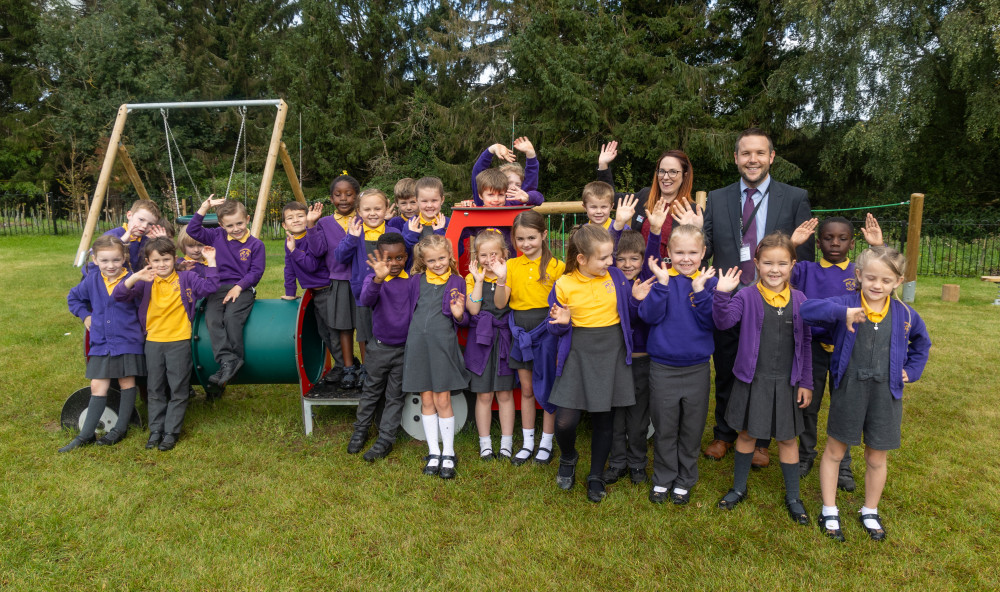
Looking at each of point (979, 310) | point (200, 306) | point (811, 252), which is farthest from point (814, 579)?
point (979, 310)

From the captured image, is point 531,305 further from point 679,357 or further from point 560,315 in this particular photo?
point 679,357

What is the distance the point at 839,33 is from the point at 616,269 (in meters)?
19.7

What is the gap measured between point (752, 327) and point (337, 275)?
313 centimetres

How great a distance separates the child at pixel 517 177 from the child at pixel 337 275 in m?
1.09

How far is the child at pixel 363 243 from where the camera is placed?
464 cm

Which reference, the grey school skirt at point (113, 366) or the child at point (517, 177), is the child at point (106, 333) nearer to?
the grey school skirt at point (113, 366)

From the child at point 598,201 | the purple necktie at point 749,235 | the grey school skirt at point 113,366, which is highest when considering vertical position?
the child at point 598,201

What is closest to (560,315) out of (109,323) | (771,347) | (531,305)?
(531,305)

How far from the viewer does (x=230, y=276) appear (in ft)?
16.8

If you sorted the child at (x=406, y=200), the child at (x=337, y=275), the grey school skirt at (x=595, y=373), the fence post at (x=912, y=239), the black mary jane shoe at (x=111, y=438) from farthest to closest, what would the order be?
the fence post at (x=912, y=239) → the child at (x=406, y=200) → the child at (x=337, y=275) → the black mary jane shoe at (x=111, y=438) → the grey school skirt at (x=595, y=373)

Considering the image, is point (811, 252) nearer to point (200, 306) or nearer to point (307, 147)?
point (200, 306)

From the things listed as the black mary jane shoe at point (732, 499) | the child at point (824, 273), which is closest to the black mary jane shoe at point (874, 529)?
the child at point (824, 273)

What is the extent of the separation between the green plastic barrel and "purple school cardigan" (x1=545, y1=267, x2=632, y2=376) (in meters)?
2.11

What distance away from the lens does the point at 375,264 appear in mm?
4148
